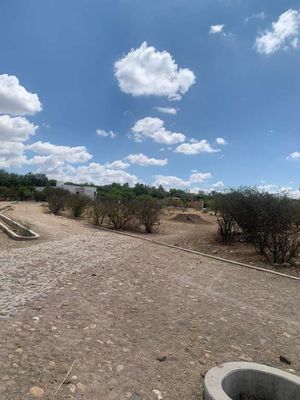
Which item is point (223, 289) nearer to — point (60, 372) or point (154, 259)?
point (154, 259)

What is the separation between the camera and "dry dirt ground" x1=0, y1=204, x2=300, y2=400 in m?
3.43

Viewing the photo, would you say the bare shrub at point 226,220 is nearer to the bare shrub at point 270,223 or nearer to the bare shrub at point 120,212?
the bare shrub at point 270,223

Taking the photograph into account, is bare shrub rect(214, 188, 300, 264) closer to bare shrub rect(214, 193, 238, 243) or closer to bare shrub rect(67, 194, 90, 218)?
bare shrub rect(214, 193, 238, 243)

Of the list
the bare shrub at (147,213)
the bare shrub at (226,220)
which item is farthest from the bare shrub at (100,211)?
the bare shrub at (226,220)

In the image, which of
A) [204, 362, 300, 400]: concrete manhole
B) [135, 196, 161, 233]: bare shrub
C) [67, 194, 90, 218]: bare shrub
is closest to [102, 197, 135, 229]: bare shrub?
[135, 196, 161, 233]: bare shrub

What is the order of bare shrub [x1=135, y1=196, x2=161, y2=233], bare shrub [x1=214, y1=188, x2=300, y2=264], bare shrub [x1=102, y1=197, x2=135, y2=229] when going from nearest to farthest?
1. bare shrub [x1=214, y1=188, x2=300, y2=264]
2. bare shrub [x1=135, y1=196, x2=161, y2=233]
3. bare shrub [x1=102, y1=197, x2=135, y2=229]

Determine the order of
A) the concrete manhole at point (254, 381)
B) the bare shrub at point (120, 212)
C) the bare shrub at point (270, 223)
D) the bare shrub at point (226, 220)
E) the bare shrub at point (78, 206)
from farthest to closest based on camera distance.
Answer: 1. the bare shrub at point (78, 206)
2. the bare shrub at point (120, 212)
3. the bare shrub at point (226, 220)
4. the bare shrub at point (270, 223)
5. the concrete manhole at point (254, 381)

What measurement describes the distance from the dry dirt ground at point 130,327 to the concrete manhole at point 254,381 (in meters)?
0.25

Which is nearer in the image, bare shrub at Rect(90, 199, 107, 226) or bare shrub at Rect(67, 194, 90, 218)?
bare shrub at Rect(90, 199, 107, 226)

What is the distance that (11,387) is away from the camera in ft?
10.3

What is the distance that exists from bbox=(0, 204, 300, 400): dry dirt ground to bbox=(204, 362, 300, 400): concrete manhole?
255 millimetres

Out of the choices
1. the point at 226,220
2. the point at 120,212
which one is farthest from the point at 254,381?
the point at 120,212

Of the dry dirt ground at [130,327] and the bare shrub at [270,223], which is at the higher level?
the bare shrub at [270,223]

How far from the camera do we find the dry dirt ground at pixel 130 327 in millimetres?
3428
